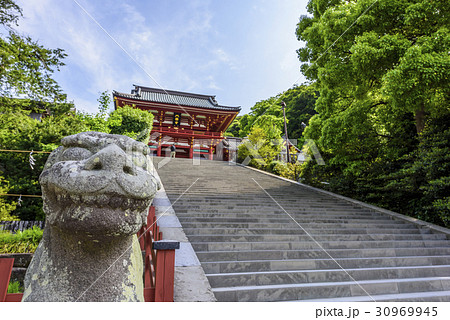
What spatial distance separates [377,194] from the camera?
790 cm

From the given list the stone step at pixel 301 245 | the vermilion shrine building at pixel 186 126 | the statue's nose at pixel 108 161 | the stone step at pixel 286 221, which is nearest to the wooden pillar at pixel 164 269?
the statue's nose at pixel 108 161

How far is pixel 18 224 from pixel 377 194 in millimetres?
11086

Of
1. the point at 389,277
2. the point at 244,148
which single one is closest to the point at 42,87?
the point at 389,277

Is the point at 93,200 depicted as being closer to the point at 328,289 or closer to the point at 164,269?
the point at 164,269

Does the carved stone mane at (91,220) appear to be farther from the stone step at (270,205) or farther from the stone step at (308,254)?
the stone step at (270,205)

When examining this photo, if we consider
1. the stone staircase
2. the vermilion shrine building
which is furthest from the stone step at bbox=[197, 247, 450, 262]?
the vermilion shrine building

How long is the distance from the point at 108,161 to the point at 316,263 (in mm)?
3544

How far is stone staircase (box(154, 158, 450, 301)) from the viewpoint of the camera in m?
3.18

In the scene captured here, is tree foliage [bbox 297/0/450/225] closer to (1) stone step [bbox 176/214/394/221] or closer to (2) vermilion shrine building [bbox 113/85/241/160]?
(1) stone step [bbox 176/214/394/221]

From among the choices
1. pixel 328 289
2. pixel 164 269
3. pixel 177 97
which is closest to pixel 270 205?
pixel 328 289

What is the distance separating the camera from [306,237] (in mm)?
4629

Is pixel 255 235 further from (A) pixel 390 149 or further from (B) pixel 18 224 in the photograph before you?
(B) pixel 18 224

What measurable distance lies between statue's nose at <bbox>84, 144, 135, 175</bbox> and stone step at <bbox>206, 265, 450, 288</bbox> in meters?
2.44

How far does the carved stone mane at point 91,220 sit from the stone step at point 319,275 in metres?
1.99
